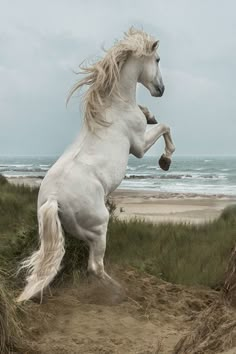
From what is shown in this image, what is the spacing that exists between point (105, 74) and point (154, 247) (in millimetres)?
3085

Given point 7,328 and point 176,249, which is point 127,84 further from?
point 176,249

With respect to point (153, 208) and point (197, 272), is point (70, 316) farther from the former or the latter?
point (153, 208)

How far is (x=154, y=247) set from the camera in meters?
8.41

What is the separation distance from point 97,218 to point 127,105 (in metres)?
1.21

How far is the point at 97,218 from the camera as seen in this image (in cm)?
568

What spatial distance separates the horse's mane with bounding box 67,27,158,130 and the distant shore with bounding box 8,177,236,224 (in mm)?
10367

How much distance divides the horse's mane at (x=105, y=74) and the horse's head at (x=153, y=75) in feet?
0.20

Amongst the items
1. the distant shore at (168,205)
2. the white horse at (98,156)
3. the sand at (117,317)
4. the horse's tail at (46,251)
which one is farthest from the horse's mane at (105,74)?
the distant shore at (168,205)

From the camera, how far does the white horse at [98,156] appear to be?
5617mm

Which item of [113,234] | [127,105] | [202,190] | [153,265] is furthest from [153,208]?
[127,105]

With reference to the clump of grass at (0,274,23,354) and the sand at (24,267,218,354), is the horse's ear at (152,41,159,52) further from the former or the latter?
the clump of grass at (0,274,23,354)

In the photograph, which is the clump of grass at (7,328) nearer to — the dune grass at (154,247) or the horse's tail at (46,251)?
the horse's tail at (46,251)

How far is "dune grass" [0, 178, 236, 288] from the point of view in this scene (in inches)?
267

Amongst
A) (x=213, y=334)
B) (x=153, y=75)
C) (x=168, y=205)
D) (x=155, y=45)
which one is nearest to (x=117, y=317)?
(x=213, y=334)
